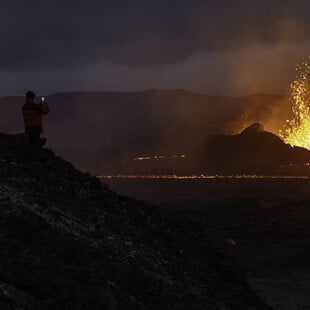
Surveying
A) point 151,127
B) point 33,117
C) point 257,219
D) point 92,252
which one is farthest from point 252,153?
point 151,127

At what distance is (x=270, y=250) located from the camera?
29031 mm

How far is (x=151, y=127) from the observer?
16575 centimetres

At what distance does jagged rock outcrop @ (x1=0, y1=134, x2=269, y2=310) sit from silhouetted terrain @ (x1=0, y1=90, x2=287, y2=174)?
6970 centimetres

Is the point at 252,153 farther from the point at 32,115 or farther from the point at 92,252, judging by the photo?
the point at 92,252

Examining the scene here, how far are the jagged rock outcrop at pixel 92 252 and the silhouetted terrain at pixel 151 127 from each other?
229 ft

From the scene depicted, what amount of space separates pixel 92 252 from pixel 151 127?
509 feet

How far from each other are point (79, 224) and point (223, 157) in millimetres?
63179

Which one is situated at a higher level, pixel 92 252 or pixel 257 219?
pixel 92 252

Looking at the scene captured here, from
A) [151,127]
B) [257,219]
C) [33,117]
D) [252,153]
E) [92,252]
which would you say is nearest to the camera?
[92,252]

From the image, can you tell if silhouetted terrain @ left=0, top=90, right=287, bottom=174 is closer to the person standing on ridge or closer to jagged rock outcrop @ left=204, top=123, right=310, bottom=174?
jagged rock outcrop @ left=204, top=123, right=310, bottom=174

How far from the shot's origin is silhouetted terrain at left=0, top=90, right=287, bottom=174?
10694 centimetres

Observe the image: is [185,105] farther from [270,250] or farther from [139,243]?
[139,243]

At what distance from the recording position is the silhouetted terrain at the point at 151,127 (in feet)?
351

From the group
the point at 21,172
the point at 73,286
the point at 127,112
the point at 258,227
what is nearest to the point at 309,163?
the point at 258,227
